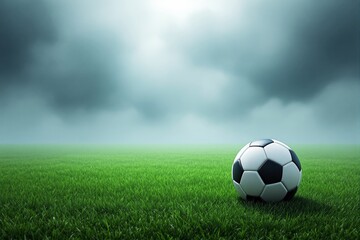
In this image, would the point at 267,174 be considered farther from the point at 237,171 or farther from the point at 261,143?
the point at 261,143

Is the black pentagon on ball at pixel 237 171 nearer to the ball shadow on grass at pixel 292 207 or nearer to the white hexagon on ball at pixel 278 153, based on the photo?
the ball shadow on grass at pixel 292 207

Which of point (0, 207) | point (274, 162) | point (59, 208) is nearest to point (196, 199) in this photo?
point (274, 162)

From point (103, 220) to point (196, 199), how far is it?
1.66 m

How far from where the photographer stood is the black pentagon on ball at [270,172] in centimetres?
431

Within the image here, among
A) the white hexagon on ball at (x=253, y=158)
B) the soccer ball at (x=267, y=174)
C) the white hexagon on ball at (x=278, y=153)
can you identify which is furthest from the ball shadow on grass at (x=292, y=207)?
the white hexagon on ball at (x=278, y=153)

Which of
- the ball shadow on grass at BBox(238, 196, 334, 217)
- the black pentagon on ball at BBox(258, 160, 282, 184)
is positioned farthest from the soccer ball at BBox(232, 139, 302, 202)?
the ball shadow on grass at BBox(238, 196, 334, 217)

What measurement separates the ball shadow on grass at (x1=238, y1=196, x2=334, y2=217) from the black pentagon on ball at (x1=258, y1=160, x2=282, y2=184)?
0.36 metres

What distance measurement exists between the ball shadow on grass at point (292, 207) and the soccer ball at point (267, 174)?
114 mm

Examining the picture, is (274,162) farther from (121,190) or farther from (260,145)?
(121,190)

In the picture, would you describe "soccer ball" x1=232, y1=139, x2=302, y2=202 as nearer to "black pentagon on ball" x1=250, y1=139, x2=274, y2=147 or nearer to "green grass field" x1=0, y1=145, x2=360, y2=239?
"black pentagon on ball" x1=250, y1=139, x2=274, y2=147

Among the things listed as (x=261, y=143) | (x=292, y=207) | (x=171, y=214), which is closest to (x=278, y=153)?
(x=261, y=143)

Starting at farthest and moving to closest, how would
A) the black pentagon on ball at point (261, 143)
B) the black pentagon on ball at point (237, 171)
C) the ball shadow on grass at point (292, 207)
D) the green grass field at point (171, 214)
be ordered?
the black pentagon on ball at point (261, 143) < the black pentagon on ball at point (237, 171) < the ball shadow on grass at point (292, 207) < the green grass field at point (171, 214)

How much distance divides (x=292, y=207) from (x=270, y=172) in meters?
0.57

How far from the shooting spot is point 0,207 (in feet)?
14.0
